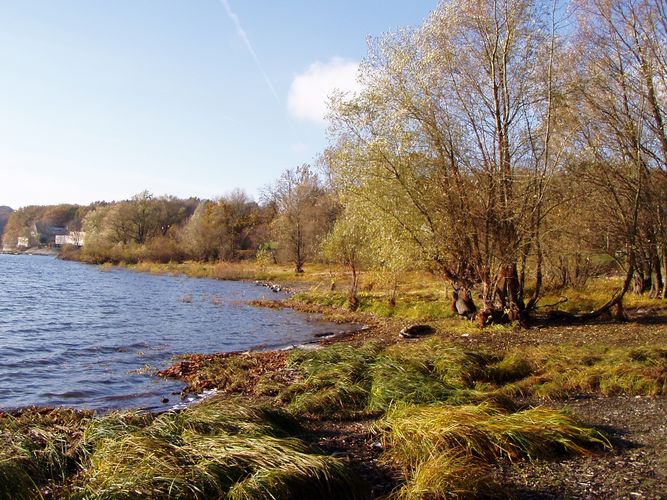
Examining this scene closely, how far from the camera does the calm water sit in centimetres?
1401

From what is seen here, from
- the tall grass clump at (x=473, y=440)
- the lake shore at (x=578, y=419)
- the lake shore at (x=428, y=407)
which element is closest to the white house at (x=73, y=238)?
the lake shore at (x=578, y=419)

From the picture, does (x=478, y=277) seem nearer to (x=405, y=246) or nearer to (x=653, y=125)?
(x=405, y=246)

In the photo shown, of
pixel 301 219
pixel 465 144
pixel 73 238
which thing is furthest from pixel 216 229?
pixel 73 238

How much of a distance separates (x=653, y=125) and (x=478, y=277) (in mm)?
9118

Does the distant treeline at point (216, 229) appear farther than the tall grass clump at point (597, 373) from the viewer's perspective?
Yes

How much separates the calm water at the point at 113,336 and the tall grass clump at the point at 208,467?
6.07 metres

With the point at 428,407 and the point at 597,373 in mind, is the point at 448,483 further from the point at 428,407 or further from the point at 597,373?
the point at 597,373

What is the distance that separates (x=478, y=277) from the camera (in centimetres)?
2102

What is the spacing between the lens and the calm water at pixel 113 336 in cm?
1401

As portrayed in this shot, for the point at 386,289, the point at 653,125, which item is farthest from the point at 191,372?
the point at 386,289

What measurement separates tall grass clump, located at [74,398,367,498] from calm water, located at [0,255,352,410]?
607cm

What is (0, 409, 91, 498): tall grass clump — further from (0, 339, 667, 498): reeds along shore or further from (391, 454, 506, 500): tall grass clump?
(391, 454, 506, 500): tall grass clump

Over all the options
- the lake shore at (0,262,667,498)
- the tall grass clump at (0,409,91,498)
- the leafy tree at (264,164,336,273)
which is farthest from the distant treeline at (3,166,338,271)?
the tall grass clump at (0,409,91,498)

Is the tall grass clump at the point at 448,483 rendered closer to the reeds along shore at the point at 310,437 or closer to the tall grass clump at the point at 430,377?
the reeds along shore at the point at 310,437
